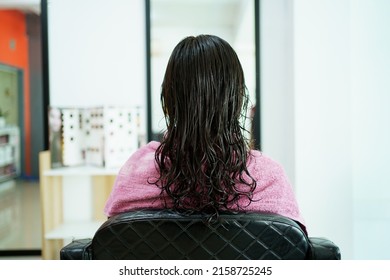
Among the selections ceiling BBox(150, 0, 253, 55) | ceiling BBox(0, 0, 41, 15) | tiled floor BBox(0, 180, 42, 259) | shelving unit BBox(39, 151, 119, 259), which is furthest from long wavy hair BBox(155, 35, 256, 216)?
tiled floor BBox(0, 180, 42, 259)

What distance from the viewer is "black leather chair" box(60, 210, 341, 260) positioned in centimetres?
73

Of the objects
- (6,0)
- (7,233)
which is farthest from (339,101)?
(7,233)

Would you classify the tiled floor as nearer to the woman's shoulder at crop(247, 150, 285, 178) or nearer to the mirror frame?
the mirror frame

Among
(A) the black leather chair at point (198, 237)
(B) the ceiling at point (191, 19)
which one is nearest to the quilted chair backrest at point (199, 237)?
(A) the black leather chair at point (198, 237)

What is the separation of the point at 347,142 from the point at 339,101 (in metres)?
0.23

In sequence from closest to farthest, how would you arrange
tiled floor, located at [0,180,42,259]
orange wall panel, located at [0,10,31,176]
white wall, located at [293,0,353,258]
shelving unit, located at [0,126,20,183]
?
1. white wall, located at [293,0,353,258]
2. tiled floor, located at [0,180,42,259]
3. orange wall panel, located at [0,10,31,176]
4. shelving unit, located at [0,126,20,183]

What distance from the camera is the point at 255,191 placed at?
832mm

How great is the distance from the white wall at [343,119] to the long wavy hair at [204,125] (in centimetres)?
126

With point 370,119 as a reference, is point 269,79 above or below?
above

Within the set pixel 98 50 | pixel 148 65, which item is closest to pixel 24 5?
pixel 98 50

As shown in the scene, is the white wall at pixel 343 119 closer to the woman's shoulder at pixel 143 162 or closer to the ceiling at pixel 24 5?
the woman's shoulder at pixel 143 162

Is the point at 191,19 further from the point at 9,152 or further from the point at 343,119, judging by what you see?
the point at 9,152

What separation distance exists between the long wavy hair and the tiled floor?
1979mm

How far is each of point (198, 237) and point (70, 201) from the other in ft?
5.59
